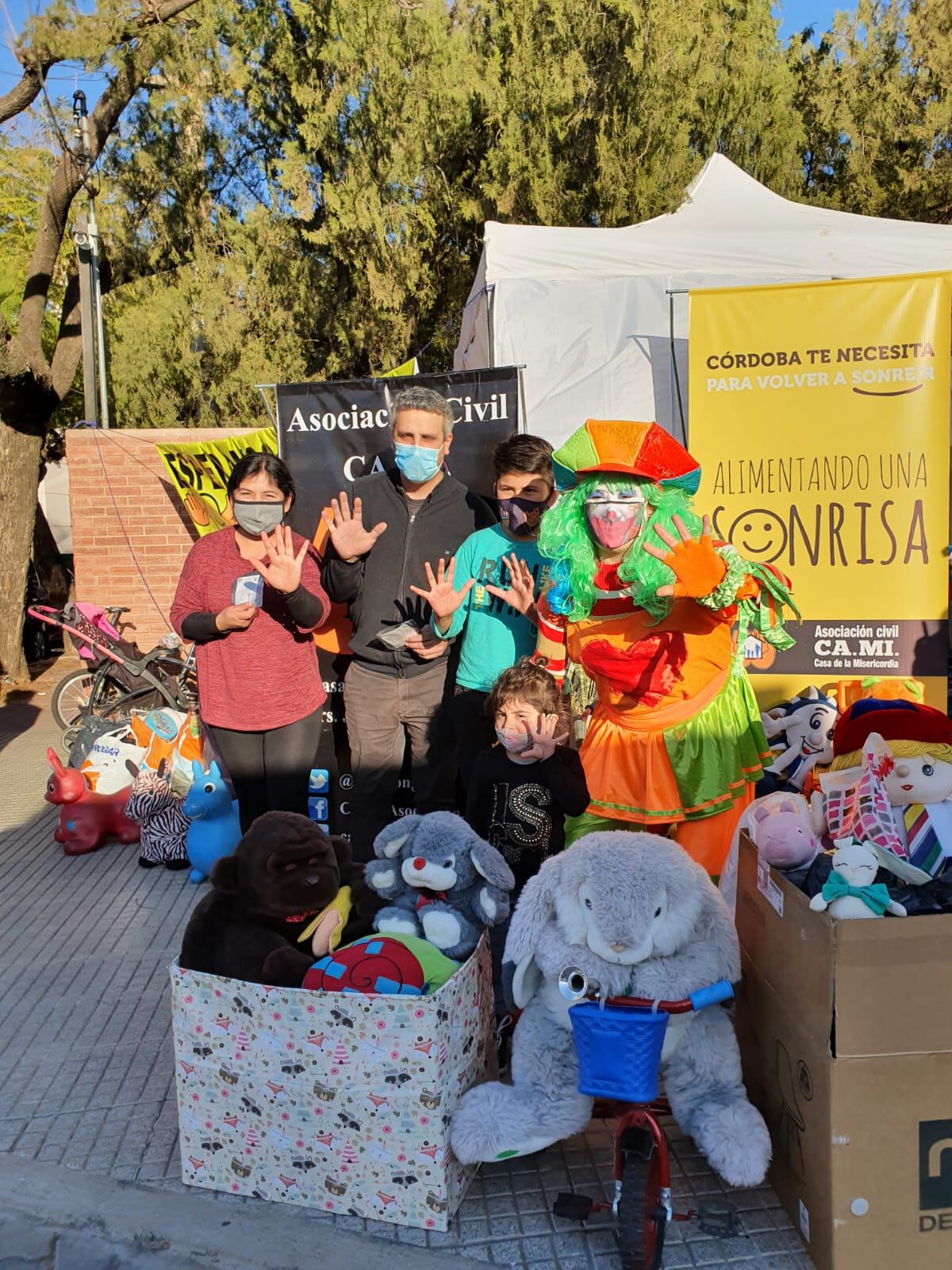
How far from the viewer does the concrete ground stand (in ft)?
6.48

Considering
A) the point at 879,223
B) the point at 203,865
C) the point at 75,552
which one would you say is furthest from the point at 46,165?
the point at 203,865

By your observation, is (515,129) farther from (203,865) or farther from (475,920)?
(475,920)

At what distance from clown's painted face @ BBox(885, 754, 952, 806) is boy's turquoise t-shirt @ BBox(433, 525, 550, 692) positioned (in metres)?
1.36

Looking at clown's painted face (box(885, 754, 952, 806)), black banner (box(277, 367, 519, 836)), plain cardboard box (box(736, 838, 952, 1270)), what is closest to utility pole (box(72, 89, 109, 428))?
black banner (box(277, 367, 519, 836))

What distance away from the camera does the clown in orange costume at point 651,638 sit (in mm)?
2545

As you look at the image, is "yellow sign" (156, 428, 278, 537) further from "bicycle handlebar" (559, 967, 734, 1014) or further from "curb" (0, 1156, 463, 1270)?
"bicycle handlebar" (559, 967, 734, 1014)

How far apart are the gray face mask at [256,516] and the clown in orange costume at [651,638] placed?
116cm

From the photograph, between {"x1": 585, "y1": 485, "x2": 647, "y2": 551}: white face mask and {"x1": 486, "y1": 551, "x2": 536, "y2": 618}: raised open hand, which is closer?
{"x1": 585, "y1": 485, "x2": 647, "y2": 551}: white face mask

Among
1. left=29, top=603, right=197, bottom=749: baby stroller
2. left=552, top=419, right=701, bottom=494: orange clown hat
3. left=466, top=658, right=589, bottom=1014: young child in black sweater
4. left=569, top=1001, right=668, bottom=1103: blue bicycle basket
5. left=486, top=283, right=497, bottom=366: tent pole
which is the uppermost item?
left=486, top=283, right=497, bottom=366: tent pole

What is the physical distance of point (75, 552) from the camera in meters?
8.45

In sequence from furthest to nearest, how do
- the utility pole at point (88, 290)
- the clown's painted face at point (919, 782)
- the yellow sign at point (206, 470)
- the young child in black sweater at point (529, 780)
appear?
the utility pole at point (88, 290) < the yellow sign at point (206, 470) < the young child in black sweater at point (529, 780) < the clown's painted face at point (919, 782)

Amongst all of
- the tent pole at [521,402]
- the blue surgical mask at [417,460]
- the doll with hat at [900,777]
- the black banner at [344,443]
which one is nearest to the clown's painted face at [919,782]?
the doll with hat at [900,777]

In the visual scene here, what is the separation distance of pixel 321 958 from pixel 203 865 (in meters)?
2.06

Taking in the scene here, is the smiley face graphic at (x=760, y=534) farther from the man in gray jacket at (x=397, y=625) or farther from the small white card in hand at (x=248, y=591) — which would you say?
the small white card in hand at (x=248, y=591)
